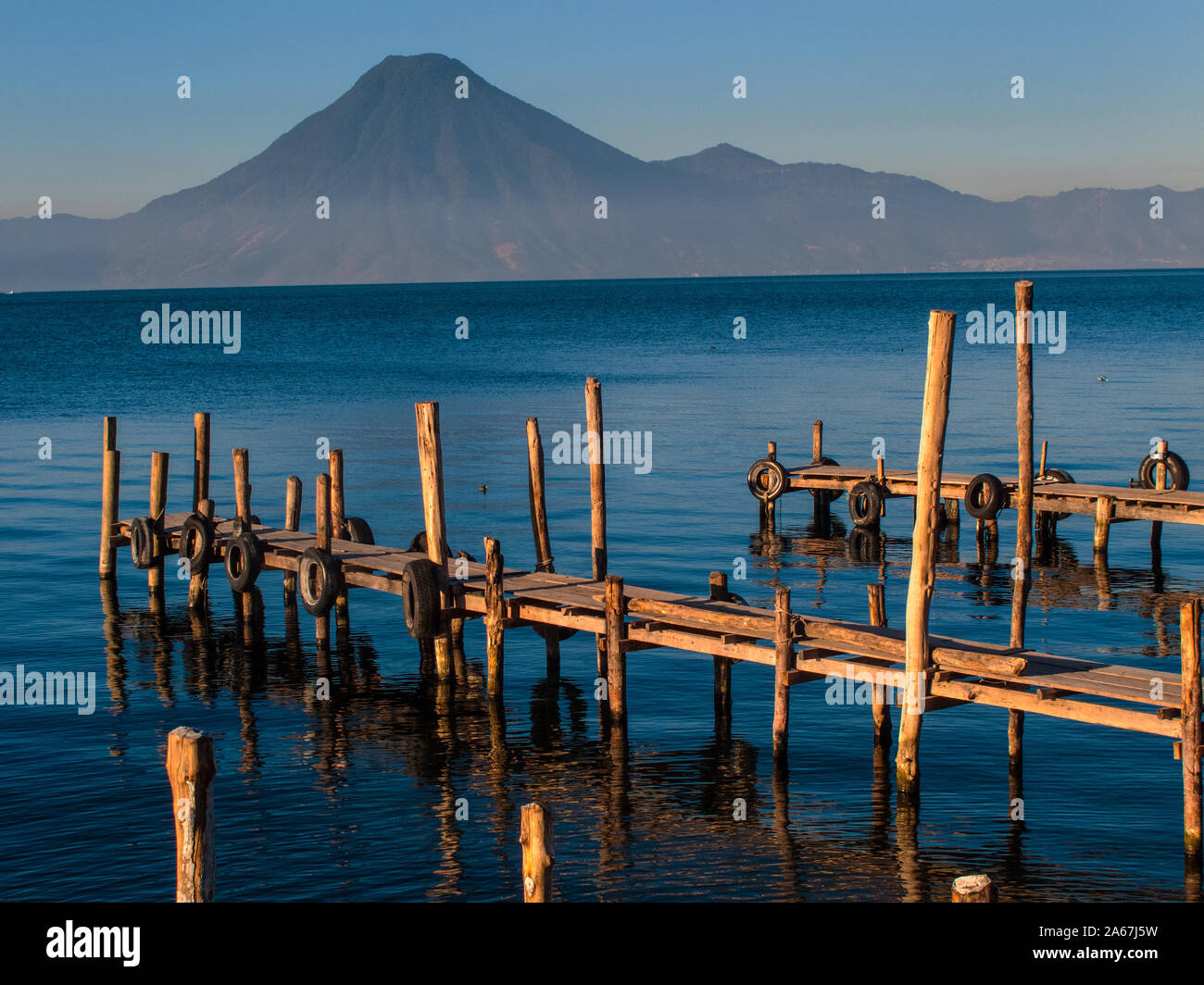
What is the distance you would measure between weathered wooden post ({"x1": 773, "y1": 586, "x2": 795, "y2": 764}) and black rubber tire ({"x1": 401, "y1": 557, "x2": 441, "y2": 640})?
5.84 m

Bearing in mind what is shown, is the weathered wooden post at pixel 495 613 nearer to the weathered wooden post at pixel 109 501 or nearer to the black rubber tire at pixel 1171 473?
the weathered wooden post at pixel 109 501

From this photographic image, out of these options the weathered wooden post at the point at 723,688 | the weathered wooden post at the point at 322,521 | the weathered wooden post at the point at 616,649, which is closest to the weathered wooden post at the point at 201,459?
the weathered wooden post at the point at 322,521

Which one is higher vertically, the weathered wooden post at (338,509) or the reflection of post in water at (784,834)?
the weathered wooden post at (338,509)

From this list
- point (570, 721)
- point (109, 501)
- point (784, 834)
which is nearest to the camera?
point (784, 834)

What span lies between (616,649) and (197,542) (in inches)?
433

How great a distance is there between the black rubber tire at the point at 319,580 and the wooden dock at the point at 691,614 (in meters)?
0.03

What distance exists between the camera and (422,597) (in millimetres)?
21031

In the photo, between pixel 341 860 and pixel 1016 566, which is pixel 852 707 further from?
pixel 341 860

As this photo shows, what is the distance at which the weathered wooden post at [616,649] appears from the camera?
18703 mm

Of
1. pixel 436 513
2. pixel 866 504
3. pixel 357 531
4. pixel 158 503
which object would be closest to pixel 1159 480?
pixel 866 504

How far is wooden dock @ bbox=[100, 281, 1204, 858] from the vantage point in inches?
610

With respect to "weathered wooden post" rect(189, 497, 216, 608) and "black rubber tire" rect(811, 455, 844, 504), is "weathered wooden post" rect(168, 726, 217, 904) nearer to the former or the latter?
"weathered wooden post" rect(189, 497, 216, 608)

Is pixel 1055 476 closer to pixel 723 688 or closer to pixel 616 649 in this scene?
pixel 723 688

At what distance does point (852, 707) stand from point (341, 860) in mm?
8883
